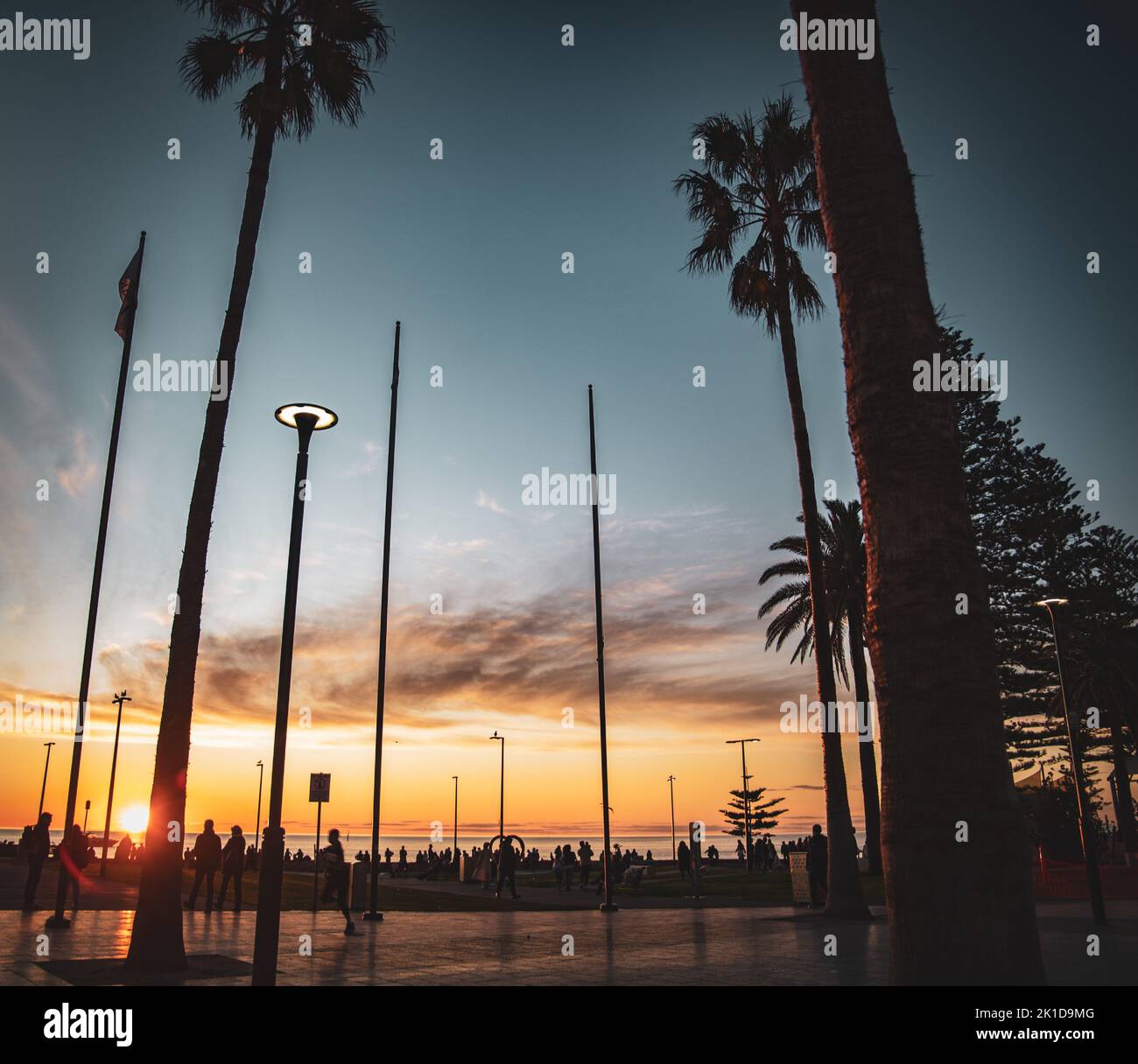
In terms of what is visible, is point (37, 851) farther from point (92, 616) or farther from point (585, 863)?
point (585, 863)

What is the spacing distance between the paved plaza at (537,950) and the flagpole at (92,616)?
104 cm

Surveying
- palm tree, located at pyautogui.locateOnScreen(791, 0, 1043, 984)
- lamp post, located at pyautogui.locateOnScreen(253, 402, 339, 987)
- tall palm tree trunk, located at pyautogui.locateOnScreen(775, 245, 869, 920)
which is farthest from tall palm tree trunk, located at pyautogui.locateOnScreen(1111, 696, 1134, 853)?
palm tree, located at pyautogui.locateOnScreen(791, 0, 1043, 984)

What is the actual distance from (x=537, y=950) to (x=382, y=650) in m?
8.36

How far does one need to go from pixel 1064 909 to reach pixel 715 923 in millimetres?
9688

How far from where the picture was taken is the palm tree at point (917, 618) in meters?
4.04

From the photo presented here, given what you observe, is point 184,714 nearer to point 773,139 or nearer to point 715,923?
point 715,923

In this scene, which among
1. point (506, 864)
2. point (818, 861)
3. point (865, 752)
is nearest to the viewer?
point (818, 861)

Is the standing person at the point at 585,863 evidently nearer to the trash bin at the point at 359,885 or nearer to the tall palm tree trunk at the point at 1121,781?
the trash bin at the point at 359,885

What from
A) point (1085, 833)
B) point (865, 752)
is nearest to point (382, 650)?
point (1085, 833)

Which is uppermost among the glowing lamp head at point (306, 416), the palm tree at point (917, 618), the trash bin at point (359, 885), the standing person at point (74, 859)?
the glowing lamp head at point (306, 416)

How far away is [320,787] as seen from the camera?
18.8m

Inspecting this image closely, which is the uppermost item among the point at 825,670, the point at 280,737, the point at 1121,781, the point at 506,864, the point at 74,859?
the point at 825,670

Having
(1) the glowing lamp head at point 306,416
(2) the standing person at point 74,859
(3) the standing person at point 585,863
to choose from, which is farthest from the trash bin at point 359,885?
(3) the standing person at point 585,863

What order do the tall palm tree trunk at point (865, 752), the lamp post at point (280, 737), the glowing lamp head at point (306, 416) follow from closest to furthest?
the lamp post at point (280, 737) < the glowing lamp head at point (306, 416) < the tall palm tree trunk at point (865, 752)
